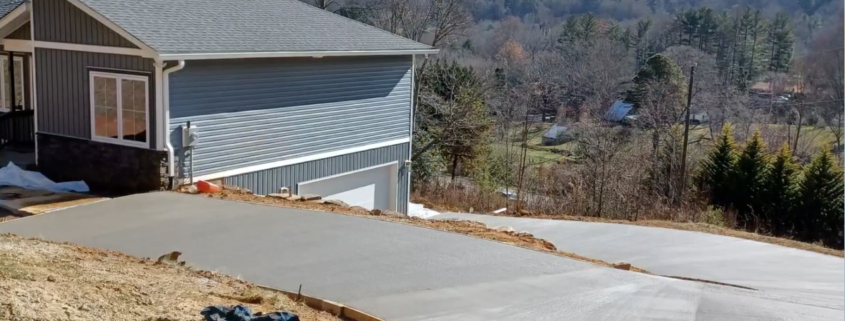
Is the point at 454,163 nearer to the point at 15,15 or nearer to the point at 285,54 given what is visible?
the point at 285,54

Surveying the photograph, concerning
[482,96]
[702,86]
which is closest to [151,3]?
[482,96]

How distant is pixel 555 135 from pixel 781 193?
53.2 feet

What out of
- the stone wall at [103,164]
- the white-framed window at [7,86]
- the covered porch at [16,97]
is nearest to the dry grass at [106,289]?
the stone wall at [103,164]

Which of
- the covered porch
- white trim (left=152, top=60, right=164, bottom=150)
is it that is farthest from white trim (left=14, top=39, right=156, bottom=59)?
the covered porch

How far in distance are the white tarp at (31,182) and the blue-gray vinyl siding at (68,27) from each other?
232 cm

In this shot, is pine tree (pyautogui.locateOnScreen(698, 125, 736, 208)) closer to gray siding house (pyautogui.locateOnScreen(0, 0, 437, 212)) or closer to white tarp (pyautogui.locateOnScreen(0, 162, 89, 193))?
gray siding house (pyautogui.locateOnScreen(0, 0, 437, 212))

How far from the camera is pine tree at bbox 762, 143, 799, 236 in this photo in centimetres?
2536

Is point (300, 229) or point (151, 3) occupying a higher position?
point (151, 3)

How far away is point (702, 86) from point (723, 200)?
47.8 feet

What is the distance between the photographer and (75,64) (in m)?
13.5

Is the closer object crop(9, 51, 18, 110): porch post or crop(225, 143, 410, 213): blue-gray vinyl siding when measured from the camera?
crop(225, 143, 410, 213): blue-gray vinyl siding

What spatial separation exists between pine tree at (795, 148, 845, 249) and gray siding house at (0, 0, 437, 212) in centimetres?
Result: 1522

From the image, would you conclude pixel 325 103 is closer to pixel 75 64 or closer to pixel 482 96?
pixel 75 64

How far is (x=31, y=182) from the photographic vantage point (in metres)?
13.2
